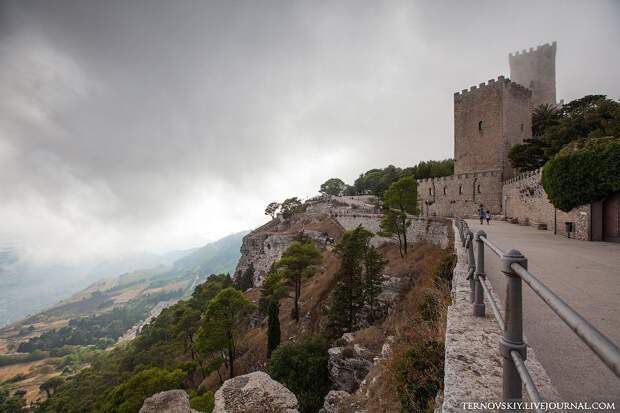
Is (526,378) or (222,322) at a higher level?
(526,378)

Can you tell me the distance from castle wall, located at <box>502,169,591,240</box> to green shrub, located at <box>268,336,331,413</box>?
14688 mm

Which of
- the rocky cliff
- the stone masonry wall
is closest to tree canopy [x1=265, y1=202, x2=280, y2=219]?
the rocky cliff

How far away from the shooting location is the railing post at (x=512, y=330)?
175 centimetres

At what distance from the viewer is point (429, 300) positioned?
27.8 feet

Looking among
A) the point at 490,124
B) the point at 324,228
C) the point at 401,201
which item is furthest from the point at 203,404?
the point at 490,124

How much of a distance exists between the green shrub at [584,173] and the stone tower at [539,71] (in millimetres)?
32337

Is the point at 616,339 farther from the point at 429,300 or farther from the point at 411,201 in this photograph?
the point at 411,201

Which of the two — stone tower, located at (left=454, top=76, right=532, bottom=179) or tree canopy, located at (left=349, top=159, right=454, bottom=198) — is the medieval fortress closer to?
stone tower, located at (left=454, top=76, right=532, bottom=179)

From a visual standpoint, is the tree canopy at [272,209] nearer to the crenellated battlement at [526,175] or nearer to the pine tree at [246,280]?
the pine tree at [246,280]

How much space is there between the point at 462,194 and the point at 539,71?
2430 centimetres

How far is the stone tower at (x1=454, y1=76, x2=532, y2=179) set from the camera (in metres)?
28.6

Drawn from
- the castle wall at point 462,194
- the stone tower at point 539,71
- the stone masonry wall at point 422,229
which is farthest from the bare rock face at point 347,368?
the stone tower at point 539,71

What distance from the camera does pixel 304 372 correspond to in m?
16.2

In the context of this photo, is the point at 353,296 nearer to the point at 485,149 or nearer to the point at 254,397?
the point at 254,397
